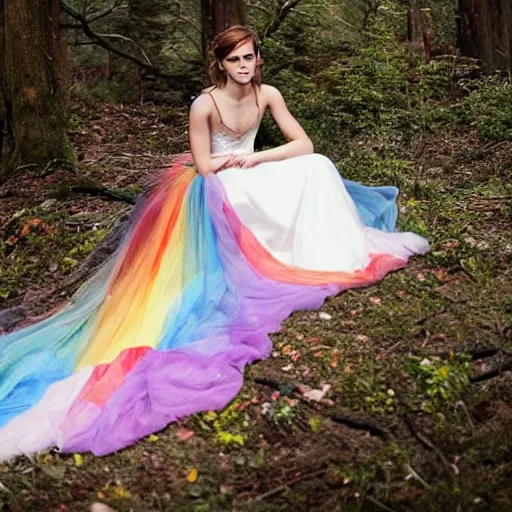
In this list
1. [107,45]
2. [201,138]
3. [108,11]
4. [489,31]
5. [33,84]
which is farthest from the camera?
[108,11]

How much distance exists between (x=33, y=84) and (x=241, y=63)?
2.72 metres

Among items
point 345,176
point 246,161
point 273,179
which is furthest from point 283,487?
point 345,176

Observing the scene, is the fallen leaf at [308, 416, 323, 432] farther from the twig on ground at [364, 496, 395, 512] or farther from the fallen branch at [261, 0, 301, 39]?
the fallen branch at [261, 0, 301, 39]

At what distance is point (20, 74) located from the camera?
254 inches

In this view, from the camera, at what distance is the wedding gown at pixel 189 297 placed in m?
3.29

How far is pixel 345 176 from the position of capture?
621 centimetres

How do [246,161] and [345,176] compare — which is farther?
[345,176]

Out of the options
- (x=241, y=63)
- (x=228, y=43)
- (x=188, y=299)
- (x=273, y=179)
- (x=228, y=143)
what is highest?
(x=228, y=43)

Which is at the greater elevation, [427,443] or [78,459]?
[427,443]

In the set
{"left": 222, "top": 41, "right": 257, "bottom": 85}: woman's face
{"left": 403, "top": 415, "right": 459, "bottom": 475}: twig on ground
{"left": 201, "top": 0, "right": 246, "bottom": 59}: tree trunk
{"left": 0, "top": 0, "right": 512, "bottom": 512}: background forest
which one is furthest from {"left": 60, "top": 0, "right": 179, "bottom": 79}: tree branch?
{"left": 403, "top": 415, "right": 459, "bottom": 475}: twig on ground

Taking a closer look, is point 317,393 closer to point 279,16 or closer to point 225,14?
point 225,14

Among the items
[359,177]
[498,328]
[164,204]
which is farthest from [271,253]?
[359,177]

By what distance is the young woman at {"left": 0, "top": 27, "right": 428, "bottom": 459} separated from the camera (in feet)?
10.8

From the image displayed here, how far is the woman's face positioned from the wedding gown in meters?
0.38
